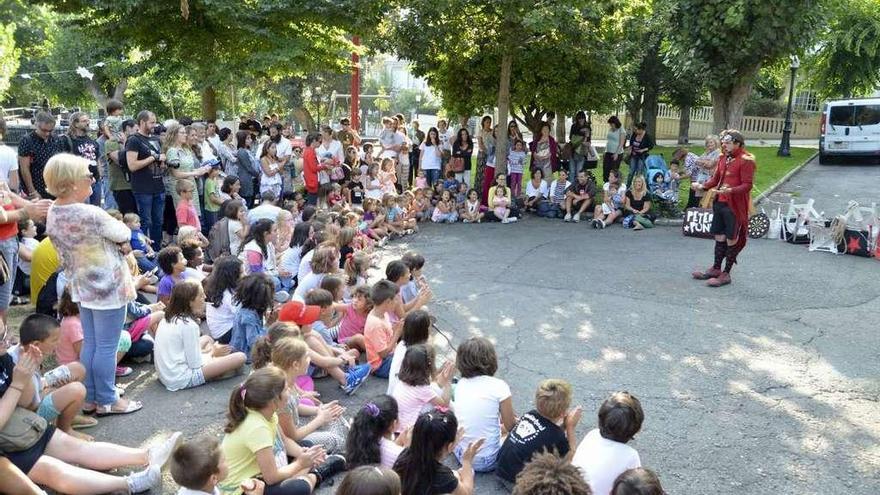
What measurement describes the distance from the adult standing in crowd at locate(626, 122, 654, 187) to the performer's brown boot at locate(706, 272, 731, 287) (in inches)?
207

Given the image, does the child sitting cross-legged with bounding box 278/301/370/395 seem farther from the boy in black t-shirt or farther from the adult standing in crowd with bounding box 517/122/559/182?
the adult standing in crowd with bounding box 517/122/559/182

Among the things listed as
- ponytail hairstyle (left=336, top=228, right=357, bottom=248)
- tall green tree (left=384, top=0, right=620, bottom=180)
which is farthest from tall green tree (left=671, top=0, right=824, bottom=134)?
ponytail hairstyle (left=336, top=228, right=357, bottom=248)

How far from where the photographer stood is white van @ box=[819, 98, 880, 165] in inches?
795

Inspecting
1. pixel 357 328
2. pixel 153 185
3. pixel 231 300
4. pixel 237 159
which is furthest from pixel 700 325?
pixel 237 159

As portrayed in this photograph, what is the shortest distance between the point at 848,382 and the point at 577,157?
9.26 meters

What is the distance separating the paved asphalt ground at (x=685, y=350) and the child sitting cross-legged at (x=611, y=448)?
0.81 metres

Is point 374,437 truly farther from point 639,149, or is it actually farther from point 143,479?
point 639,149

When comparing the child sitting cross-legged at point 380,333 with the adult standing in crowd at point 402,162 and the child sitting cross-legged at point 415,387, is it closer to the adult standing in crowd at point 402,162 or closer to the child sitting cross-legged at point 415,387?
the child sitting cross-legged at point 415,387

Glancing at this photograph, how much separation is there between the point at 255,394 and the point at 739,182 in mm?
6806

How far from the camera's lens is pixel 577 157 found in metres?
14.5

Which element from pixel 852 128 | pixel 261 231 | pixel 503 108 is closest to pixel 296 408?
pixel 261 231

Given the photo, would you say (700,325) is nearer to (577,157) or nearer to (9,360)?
(9,360)

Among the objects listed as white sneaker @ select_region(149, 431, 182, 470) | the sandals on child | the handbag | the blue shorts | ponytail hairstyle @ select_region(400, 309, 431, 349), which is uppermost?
ponytail hairstyle @ select_region(400, 309, 431, 349)

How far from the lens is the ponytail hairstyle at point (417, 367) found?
173 inches
